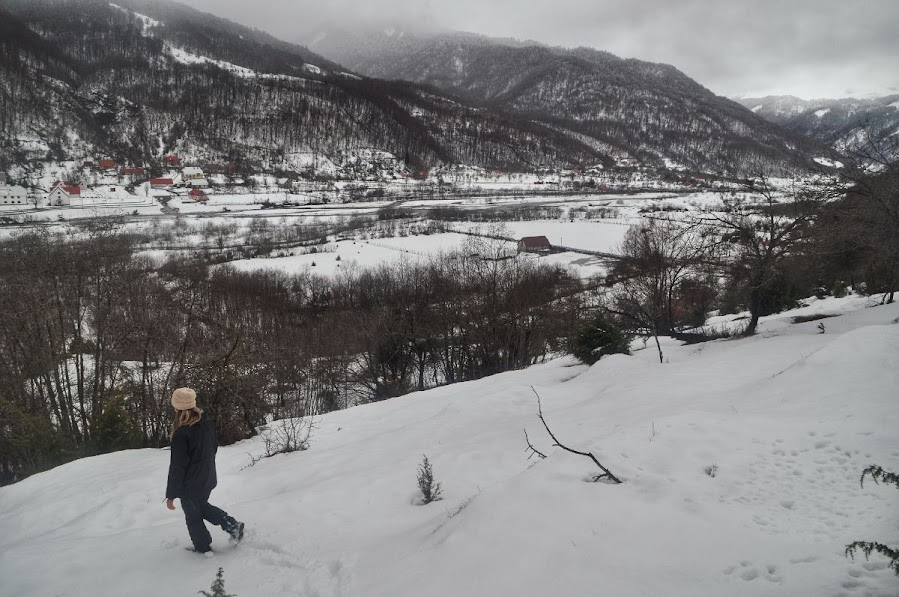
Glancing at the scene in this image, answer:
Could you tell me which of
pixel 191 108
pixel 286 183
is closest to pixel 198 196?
pixel 286 183

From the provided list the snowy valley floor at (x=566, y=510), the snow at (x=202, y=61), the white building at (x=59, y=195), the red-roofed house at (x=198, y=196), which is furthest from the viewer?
the snow at (x=202, y=61)

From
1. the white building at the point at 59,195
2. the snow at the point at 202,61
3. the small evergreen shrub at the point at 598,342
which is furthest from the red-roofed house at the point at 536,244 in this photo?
the snow at the point at 202,61

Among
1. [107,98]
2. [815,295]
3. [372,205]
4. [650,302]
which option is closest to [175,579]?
[650,302]

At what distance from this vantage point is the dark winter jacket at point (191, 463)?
4.43m

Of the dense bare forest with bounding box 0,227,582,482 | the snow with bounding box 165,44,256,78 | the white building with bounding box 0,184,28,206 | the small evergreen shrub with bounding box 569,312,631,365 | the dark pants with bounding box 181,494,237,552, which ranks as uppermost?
the snow with bounding box 165,44,256,78

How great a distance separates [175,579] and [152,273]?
3336 centimetres

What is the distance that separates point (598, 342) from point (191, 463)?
1236 cm

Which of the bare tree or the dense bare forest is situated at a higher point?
the bare tree

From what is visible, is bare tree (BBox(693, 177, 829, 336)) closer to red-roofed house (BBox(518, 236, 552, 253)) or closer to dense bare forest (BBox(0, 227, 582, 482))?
dense bare forest (BBox(0, 227, 582, 482))

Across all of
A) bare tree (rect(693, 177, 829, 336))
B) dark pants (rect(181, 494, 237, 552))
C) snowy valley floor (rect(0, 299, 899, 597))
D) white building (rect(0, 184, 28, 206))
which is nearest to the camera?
snowy valley floor (rect(0, 299, 899, 597))

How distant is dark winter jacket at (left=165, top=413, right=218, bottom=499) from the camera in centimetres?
443

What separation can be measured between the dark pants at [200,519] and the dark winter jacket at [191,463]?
10 centimetres

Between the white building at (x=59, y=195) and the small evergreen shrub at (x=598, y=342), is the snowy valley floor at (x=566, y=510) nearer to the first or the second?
the small evergreen shrub at (x=598, y=342)

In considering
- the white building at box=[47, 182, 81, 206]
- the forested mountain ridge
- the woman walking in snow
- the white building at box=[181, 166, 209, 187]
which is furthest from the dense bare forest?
the forested mountain ridge
